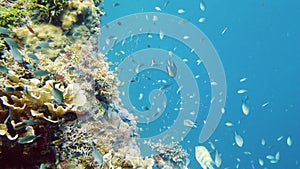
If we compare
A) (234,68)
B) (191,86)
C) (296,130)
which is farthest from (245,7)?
(191,86)

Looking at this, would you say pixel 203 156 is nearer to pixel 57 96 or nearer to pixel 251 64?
pixel 57 96

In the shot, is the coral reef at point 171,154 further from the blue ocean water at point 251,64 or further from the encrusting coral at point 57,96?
the blue ocean water at point 251,64

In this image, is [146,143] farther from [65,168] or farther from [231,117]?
[231,117]

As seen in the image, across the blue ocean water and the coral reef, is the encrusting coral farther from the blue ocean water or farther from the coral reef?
the blue ocean water

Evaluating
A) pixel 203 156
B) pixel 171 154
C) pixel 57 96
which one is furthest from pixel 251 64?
pixel 57 96

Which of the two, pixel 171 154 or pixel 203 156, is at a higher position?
pixel 171 154

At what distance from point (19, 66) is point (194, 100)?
22.2 feet

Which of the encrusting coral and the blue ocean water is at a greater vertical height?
the blue ocean water

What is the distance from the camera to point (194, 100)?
9.50 m

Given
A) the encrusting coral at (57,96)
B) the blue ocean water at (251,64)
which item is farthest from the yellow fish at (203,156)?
the blue ocean water at (251,64)

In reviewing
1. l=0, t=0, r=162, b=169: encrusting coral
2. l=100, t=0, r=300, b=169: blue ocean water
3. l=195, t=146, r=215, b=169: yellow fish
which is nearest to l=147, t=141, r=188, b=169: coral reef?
l=0, t=0, r=162, b=169: encrusting coral

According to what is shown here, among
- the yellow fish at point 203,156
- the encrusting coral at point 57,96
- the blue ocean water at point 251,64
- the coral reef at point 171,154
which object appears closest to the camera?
the encrusting coral at point 57,96

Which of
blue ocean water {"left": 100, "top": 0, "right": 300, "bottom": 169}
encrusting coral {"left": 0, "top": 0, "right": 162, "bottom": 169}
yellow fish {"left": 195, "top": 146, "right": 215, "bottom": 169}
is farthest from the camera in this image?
blue ocean water {"left": 100, "top": 0, "right": 300, "bottom": 169}

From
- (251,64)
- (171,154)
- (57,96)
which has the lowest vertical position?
(57,96)
